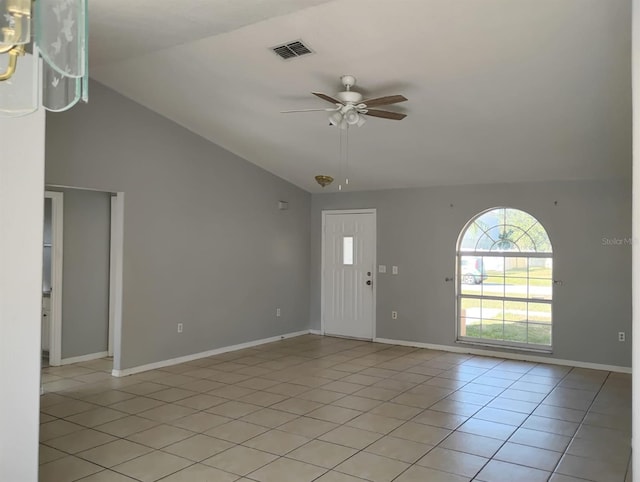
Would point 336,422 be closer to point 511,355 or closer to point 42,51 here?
point 511,355

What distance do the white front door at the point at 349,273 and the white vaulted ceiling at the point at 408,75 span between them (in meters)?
1.55

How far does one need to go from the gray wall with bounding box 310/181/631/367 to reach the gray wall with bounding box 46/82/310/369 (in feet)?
4.03

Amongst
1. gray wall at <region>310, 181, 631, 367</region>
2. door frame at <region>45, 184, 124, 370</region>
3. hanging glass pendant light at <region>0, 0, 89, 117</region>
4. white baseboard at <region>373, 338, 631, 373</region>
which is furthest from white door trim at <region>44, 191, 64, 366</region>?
hanging glass pendant light at <region>0, 0, 89, 117</region>

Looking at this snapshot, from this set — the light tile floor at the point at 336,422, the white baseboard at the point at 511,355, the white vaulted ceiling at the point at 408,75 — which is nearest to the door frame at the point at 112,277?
the light tile floor at the point at 336,422

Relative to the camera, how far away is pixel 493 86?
14.5 ft

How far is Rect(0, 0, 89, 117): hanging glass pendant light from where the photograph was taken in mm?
1547

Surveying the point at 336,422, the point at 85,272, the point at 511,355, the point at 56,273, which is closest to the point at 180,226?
the point at 85,272

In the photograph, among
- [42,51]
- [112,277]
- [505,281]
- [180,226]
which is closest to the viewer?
Answer: [42,51]

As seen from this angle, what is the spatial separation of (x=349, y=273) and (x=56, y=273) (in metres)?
4.10

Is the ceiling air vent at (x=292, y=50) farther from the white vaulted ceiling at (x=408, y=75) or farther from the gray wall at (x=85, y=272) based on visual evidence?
the gray wall at (x=85, y=272)

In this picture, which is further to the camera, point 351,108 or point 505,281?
point 505,281

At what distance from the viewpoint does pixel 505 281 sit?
700 centimetres

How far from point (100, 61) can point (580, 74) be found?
159 inches

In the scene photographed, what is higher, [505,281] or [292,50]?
[292,50]
